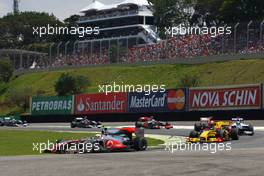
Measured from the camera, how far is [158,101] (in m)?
56.8

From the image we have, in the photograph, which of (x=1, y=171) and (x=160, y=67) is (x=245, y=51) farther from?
(x=1, y=171)

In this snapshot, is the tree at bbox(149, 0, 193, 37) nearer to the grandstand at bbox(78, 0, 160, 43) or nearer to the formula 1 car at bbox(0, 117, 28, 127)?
the grandstand at bbox(78, 0, 160, 43)

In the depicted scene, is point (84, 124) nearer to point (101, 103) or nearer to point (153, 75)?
point (101, 103)

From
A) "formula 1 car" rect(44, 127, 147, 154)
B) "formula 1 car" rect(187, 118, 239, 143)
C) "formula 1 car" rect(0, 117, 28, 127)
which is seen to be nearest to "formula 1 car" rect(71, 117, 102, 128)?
"formula 1 car" rect(0, 117, 28, 127)

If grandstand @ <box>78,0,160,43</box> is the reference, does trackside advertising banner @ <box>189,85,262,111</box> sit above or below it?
below

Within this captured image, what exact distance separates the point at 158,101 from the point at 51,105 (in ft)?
54.8

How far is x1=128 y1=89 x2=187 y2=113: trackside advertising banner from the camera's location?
54969 mm

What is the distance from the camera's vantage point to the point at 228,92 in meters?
52.0

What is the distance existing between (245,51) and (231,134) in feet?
104

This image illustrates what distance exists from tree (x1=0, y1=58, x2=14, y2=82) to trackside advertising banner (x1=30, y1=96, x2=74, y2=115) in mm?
19240

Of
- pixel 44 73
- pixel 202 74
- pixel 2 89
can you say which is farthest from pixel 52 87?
pixel 202 74

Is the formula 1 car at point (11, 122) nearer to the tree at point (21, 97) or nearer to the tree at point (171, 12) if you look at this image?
the tree at point (21, 97)

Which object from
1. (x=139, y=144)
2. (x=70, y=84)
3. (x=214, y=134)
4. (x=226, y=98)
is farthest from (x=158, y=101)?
(x=139, y=144)

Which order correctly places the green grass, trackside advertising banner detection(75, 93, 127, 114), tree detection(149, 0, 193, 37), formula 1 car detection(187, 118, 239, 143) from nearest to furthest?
formula 1 car detection(187, 118, 239, 143)
trackside advertising banner detection(75, 93, 127, 114)
the green grass
tree detection(149, 0, 193, 37)
